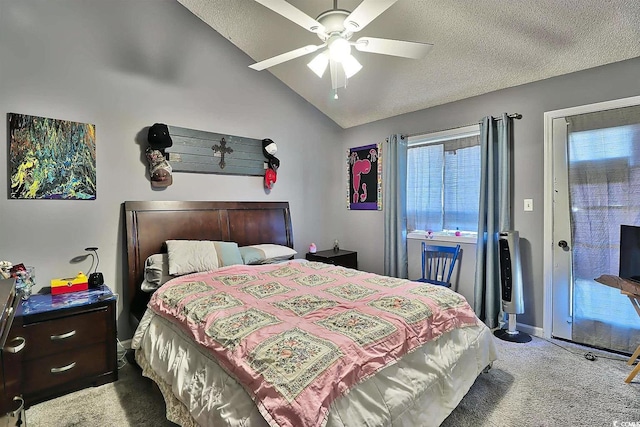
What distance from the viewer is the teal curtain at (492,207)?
316cm

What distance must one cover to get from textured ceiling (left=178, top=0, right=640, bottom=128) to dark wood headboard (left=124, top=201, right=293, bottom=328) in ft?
5.71

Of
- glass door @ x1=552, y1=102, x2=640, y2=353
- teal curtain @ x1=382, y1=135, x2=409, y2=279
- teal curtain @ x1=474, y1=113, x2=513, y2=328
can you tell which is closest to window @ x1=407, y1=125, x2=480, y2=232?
teal curtain @ x1=382, y1=135, x2=409, y2=279

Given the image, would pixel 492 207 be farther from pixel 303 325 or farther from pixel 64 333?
pixel 64 333

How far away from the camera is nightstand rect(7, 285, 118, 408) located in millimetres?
2061

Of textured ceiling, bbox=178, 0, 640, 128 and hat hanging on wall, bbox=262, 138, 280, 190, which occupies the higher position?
textured ceiling, bbox=178, 0, 640, 128

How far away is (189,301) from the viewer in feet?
6.57

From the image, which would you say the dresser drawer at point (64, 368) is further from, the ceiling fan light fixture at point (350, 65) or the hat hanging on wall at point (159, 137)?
the ceiling fan light fixture at point (350, 65)

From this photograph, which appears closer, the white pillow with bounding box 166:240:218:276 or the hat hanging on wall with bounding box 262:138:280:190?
the white pillow with bounding box 166:240:218:276

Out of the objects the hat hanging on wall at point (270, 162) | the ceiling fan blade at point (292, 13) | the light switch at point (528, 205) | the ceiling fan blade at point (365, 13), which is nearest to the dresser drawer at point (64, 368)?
the hat hanging on wall at point (270, 162)

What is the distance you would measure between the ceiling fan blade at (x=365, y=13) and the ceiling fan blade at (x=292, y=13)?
195 mm

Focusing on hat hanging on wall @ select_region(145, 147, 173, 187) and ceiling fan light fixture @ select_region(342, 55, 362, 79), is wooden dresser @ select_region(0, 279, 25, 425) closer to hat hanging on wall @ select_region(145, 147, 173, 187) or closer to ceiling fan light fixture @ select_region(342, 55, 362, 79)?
hat hanging on wall @ select_region(145, 147, 173, 187)

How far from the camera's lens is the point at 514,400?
204 centimetres

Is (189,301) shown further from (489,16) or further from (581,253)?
(581,253)

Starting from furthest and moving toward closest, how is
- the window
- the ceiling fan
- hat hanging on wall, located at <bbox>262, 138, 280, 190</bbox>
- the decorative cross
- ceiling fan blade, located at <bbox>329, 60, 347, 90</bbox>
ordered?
hat hanging on wall, located at <bbox>262, 138, 280, 190</bbox>
the window
the decorative cross
ceiling fan blade, located at <bbox>329, 60, 347, 90</bbox>
the ceiling fan
